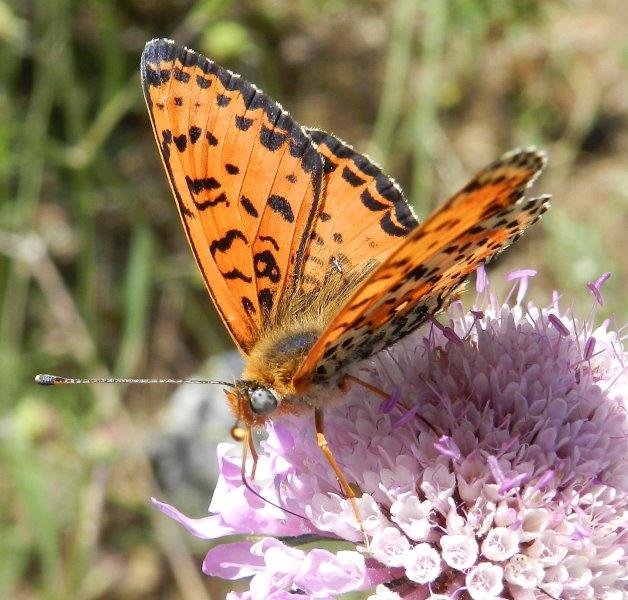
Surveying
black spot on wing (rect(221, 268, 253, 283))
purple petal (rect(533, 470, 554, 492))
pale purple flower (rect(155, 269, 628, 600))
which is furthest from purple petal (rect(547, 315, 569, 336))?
black spot on wing (rect(221, 268, 253, 283))

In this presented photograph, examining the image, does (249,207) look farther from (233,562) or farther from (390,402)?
(233,562)

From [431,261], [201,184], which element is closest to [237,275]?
[201,184]

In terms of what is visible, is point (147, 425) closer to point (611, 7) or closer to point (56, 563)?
point (56, 563)

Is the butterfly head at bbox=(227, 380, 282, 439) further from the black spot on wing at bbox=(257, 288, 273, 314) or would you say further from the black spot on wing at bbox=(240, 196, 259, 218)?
the black spot on wing at bbox=(240, 196, 259, 218)

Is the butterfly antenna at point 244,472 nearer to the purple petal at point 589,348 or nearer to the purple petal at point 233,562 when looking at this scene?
the purple petal at point 233,562

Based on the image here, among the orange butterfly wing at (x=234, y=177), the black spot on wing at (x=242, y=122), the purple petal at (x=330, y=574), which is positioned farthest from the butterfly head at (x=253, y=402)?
the black spot on wing at (x=242, y=122)

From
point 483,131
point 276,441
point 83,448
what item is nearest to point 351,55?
point 483,131
